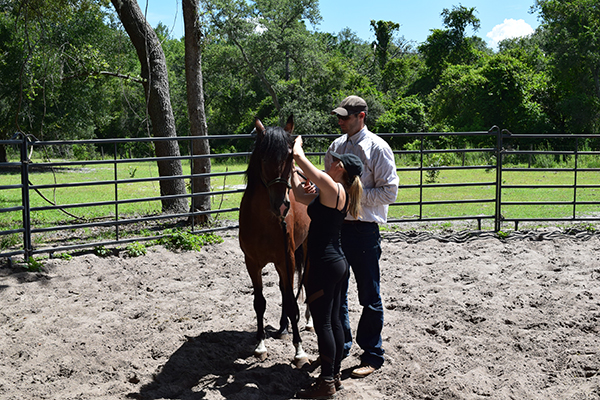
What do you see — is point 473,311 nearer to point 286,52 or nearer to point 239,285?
point 239,285

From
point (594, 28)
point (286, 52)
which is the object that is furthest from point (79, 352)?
point (286, 52)

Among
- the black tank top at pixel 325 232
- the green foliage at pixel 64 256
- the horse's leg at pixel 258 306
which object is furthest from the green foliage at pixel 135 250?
the black tank top at pixel 325 232

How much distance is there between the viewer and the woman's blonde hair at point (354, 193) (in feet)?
9.80

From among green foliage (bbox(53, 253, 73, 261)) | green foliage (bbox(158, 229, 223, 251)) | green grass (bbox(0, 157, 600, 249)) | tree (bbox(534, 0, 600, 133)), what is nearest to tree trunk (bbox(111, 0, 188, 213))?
green grass (bbox(0, 157, 600, 249))

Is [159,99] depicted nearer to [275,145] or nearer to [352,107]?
[352,107]

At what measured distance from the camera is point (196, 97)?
27.1ft

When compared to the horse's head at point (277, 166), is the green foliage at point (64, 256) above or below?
below

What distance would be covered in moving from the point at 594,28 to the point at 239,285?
24209 mm

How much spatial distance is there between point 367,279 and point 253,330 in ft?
4.28

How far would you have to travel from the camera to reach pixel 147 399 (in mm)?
3023

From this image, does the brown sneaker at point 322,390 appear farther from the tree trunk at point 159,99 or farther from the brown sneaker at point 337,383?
the tree trunk at point 159,99

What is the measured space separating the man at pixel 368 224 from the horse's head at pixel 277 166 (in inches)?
15.6

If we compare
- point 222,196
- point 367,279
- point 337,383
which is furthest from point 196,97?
point 337,383

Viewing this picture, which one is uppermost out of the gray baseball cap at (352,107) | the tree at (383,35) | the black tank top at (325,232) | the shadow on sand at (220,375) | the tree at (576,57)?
the tree at (383,35)
